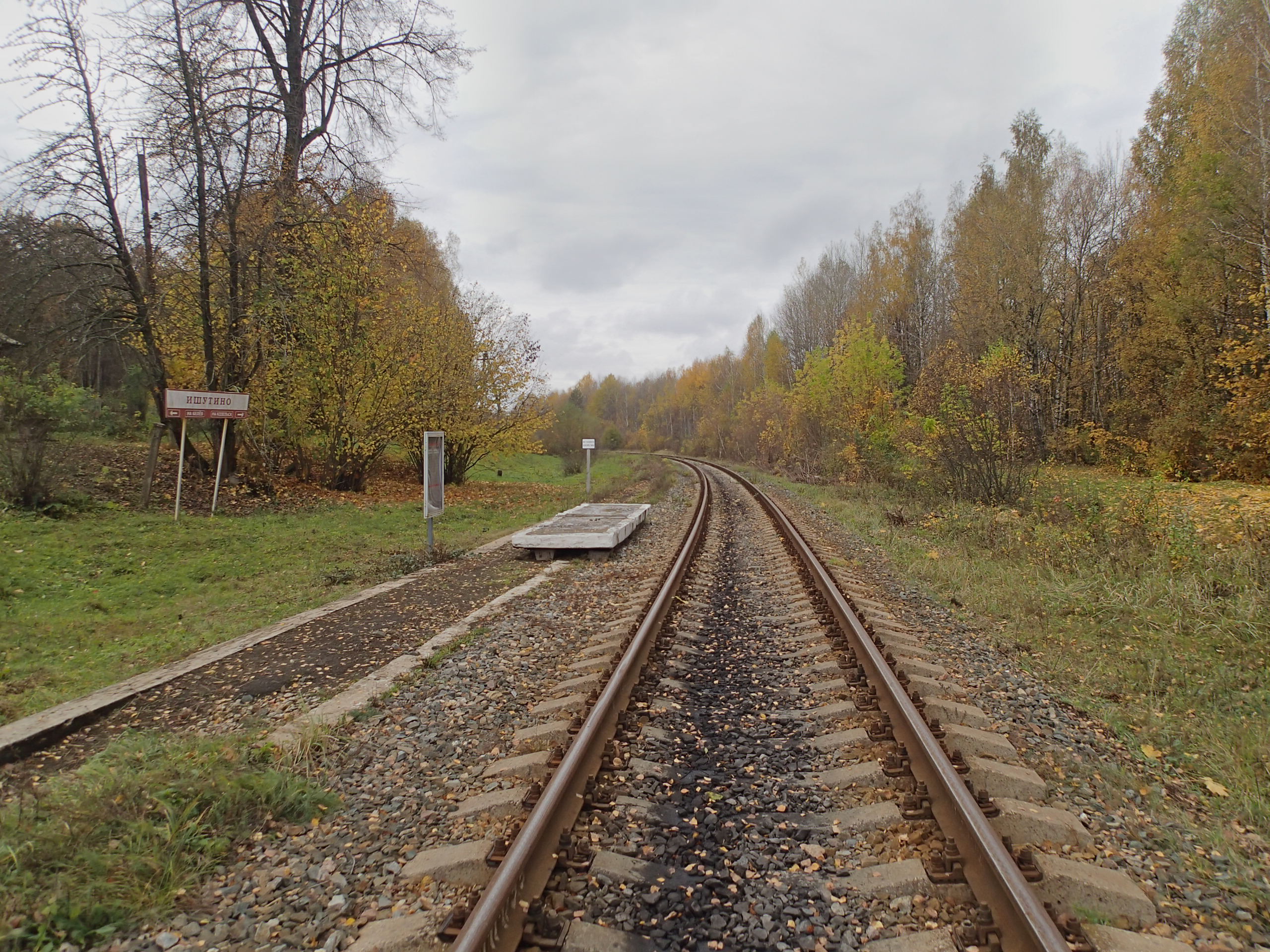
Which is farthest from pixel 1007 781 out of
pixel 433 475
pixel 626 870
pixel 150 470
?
pixel 150 470

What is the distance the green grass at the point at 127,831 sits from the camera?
232 cm

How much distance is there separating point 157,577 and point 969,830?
29.9 ft

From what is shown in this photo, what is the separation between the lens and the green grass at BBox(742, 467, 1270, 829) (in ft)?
12.8

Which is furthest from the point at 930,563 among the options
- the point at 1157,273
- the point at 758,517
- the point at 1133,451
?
the point at 1157,273

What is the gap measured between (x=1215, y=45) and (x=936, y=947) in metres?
24.4

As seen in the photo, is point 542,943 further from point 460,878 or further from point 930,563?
point 930,563

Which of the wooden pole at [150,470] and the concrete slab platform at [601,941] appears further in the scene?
the wooden pole at [150,470]

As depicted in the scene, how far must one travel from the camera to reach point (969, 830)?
2.62 m

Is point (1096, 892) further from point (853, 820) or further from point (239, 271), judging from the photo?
point (239, 271)

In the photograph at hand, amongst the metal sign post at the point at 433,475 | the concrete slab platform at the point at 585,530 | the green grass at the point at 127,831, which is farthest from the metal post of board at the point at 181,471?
the green grass at the point at 127,831

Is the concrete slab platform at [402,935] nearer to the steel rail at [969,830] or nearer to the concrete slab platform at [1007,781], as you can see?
the steel rail at [969,830]

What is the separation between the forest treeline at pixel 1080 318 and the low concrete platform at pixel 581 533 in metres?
6.39

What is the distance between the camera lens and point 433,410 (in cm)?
1922

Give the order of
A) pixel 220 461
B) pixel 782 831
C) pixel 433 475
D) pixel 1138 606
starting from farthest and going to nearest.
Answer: pixel 220 461 < pixel 433 475 < pixel 1138 606 < pixel 782 831
